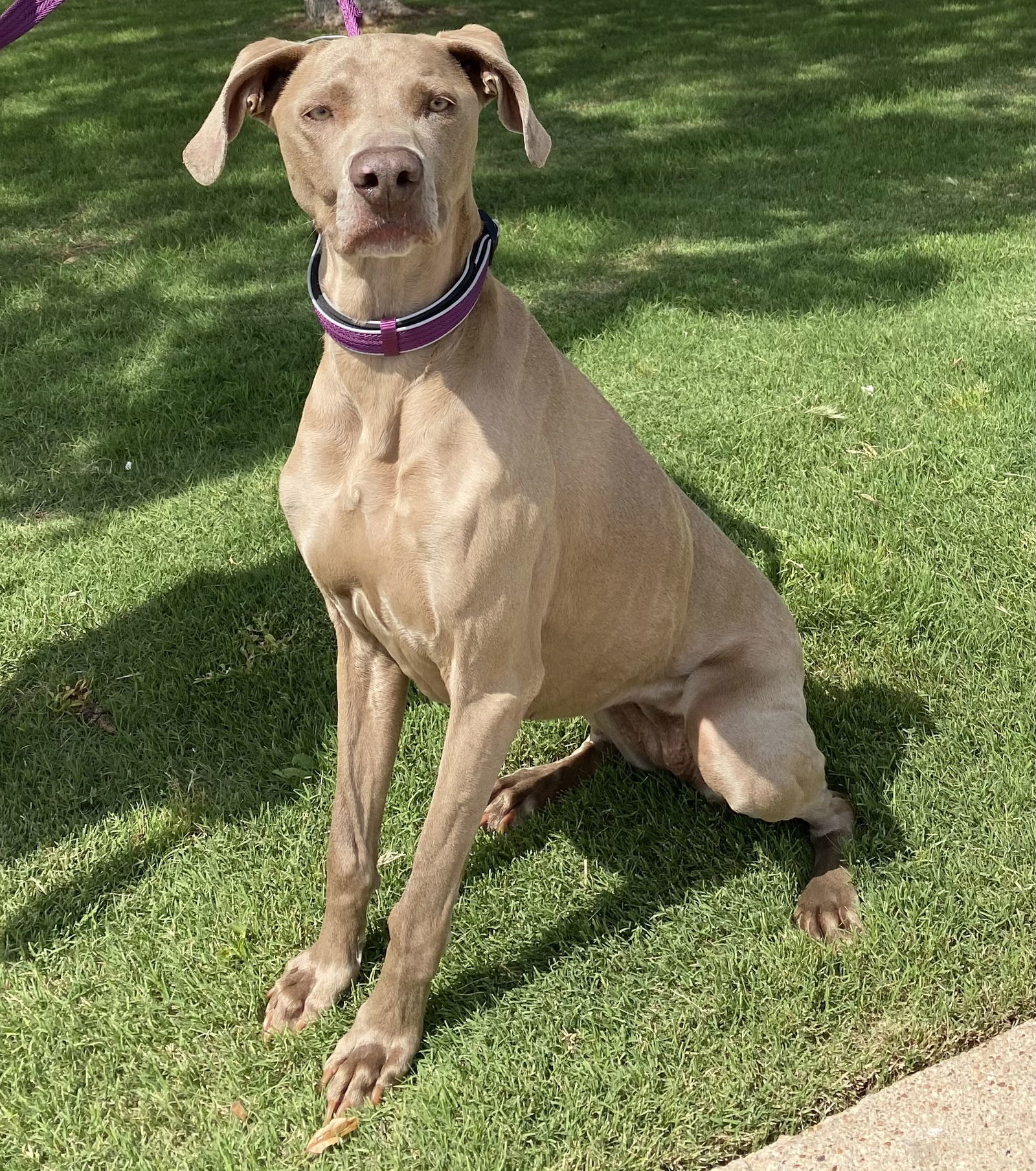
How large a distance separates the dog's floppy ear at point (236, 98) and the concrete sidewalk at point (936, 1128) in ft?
7.76

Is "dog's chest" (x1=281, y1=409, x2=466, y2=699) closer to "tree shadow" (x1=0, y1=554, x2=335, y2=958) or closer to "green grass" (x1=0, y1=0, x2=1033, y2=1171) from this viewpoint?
"green grass" (x1=0, y1=0, x2=1033, y2=1171)

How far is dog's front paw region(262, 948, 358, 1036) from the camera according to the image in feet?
9.38

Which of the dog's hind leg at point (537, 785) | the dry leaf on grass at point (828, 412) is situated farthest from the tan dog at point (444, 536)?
the dry leaf on grass at point (828, 412)

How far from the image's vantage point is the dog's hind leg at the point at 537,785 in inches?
136

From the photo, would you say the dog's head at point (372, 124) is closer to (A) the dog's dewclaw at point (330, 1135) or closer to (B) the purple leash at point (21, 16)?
(B) the purple leash at point (21, 16)

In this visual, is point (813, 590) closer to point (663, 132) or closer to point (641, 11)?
point (663, 132)

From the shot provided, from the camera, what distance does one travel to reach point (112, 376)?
19.5 feet

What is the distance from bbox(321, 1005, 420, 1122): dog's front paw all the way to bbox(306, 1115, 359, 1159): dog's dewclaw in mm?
34

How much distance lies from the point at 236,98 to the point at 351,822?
5.54ft

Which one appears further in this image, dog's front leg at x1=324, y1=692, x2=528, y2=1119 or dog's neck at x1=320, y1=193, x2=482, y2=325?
dog's front leg at x1=324, y1=692, x2=528, y2=1119

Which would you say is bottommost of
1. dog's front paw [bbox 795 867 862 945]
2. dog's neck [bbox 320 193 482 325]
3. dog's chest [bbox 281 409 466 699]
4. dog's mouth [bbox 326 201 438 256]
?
dog's front paw [bbox 795 867 862 945]

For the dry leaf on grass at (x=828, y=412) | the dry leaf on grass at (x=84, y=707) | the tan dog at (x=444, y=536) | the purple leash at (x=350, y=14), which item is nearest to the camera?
the tan dog at (x=444, y=536)

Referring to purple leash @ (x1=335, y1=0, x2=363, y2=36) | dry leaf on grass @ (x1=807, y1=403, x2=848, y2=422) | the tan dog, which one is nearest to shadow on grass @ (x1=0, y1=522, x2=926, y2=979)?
the tan dog

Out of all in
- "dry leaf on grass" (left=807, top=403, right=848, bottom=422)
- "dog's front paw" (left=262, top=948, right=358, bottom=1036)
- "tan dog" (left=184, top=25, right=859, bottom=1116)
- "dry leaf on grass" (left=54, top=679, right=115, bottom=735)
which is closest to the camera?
"tan dog" (left=184, top=25, right=859, bottom=1116)
